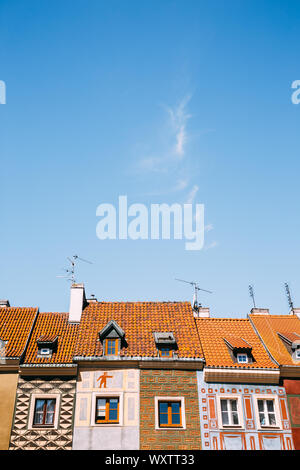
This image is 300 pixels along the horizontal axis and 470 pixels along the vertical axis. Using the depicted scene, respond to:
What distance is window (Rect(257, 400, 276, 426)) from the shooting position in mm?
23594

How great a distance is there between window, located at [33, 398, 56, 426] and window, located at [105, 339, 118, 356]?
3.75 meters

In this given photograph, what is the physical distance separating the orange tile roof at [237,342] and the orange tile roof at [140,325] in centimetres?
193

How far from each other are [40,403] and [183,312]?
10.3 m

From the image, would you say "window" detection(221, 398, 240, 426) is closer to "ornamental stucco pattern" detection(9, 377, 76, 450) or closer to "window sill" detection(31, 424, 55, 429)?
"ornamental stucco pattern" detection(9, 377, 76, 450)

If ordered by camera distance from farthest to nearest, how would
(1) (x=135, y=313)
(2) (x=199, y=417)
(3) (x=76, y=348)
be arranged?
(1) (x=135, y=313) < (3) (x=76, y=348) < (2) (x=199, y=417)

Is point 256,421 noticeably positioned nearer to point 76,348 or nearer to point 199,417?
point 199,417

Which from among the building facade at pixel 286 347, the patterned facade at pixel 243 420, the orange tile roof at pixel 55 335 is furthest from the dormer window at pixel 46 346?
the building facade at pixel 286 347

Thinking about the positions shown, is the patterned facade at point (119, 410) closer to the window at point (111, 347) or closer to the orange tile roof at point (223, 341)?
the window at point (111, 347)

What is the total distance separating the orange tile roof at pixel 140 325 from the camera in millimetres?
25281

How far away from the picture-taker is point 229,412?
2367 centimetres

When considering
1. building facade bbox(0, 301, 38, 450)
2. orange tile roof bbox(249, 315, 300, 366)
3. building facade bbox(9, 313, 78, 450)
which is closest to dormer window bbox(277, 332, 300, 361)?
orange tile roof bbox(249, 315, 300, 366)
